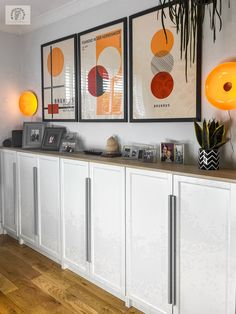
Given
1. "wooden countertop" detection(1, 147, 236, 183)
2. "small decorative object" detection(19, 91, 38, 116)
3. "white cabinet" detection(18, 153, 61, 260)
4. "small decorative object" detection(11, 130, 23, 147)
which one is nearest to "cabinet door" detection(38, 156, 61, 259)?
"white cabinet" detection(18, 153, 61, 260)

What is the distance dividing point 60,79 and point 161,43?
129cm

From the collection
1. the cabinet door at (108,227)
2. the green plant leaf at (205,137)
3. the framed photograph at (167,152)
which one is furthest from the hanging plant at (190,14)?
the cabinet door at (108,227)

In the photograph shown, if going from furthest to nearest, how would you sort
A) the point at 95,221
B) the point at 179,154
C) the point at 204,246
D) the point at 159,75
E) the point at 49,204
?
the point at 49,204, the point at 95,221, the point at 159,75, the point at 179,154, the point at 204,246

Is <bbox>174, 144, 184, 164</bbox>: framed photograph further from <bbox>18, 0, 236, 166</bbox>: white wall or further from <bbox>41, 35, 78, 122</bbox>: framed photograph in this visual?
<bbox>41, 35, 78, 122</bbox>: framed photograph

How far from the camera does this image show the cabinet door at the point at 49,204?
2799mm

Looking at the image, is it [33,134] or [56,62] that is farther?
[33,134]

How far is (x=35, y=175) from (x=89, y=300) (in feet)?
4.28

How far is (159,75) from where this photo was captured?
229 cm

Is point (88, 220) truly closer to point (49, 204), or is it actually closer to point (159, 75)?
point (49, 204)

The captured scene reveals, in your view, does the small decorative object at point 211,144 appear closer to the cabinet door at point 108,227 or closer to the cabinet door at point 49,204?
the cabinet door at point 108,227

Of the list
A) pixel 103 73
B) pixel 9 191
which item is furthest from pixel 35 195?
pixel 103 73

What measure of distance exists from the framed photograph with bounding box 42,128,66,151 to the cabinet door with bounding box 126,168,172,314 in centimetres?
127

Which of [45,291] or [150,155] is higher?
[150,155]

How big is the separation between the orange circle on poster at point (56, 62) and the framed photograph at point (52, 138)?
23.4 inches
